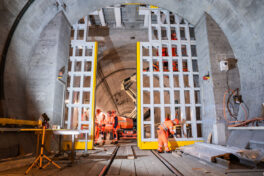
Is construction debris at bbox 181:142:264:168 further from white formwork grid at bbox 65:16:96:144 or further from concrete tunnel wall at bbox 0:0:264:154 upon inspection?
white formwork grid at bbox 65:16:96:144

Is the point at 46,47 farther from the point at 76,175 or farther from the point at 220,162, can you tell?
the point at 220,162

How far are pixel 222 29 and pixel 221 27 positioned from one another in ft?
0.28

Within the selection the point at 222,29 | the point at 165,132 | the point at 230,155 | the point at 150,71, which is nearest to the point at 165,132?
the point at 165,132

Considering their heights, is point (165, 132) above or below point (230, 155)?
above

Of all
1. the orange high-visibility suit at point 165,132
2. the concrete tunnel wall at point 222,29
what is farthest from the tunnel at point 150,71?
the orange high-visibility suit at point 165,132

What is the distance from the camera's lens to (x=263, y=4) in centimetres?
506

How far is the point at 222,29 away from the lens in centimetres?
687

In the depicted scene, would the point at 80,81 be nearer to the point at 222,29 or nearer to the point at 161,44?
the point at 161,44

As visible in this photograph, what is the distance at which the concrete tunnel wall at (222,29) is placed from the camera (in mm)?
5352

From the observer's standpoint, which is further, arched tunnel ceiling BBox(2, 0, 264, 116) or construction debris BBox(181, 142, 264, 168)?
arched tunnel ceiling BBox(2, 0, 264, 116)

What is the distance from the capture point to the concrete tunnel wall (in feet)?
17.6

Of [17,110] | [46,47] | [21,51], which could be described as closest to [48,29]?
[46,47]

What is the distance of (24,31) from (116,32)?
5.37 meters

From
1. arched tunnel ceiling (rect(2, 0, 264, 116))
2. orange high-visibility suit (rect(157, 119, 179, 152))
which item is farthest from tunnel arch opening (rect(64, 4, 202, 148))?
arched tunnel ceiling (rect(2, 0, 264, 116))
